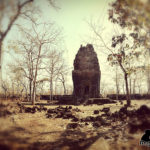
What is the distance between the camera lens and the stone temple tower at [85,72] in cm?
2525

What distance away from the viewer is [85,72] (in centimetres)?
2566

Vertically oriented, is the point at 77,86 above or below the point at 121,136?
above

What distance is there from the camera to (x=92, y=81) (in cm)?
2523

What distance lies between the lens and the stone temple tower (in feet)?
82.8

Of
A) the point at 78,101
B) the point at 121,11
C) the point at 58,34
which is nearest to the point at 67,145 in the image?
the point at 121,11

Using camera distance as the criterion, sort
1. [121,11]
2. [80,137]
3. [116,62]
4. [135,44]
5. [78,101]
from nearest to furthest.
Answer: [80,137]
[121,11]
[135,44]
[116,62]
[78,101]

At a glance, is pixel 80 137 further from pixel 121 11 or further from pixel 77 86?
pixel 77 86

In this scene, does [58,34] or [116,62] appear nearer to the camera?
[116,62]

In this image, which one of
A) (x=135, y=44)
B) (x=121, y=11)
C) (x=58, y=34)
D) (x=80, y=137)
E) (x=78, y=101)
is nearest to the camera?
(x=80, y=137)

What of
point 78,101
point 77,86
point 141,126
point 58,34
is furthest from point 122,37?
point 77,86

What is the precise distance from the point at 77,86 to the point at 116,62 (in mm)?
14164

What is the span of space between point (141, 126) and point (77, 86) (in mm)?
19326

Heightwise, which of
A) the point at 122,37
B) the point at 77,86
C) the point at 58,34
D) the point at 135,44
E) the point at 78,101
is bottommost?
the point at 78,101

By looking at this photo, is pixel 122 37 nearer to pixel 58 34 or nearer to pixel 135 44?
pixel 135 44
